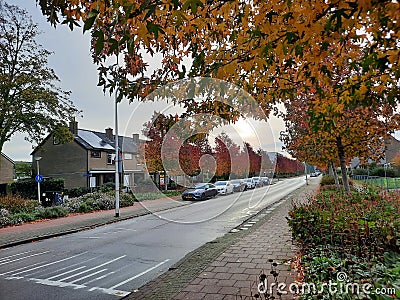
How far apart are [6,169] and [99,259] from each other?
39104mm

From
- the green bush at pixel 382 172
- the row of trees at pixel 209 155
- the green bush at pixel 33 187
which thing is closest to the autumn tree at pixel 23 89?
the green bush at pixel 33 187

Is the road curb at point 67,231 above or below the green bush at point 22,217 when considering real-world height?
below

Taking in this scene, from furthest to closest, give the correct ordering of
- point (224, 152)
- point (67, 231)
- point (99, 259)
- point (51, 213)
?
point (51, 213) → point (67, 231) → point (99, 259) → point (224, 152)

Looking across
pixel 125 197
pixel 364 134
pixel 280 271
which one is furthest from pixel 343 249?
pixel 125 197

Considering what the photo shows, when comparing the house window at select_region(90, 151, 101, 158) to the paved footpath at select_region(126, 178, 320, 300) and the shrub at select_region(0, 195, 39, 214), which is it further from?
the paved footpath at select_region(126, 178, 320, 300)

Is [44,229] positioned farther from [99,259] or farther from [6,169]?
[6,169]

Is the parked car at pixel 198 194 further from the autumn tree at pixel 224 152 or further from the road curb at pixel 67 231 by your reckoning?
the autumn tree at pixel 224 152

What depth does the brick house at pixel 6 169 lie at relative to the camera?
39994mm

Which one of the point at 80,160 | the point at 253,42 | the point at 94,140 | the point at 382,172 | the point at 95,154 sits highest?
the point at 94,140

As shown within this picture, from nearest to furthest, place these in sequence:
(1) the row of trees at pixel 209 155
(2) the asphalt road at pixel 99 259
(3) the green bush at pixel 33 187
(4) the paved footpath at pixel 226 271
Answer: (4) the paved footpath at pixel 226 271 < (2) the asphalt road at pixel 99 259 < (1) the row of trees at pixel 209 155 < (3) the green bush at pixel 33 187

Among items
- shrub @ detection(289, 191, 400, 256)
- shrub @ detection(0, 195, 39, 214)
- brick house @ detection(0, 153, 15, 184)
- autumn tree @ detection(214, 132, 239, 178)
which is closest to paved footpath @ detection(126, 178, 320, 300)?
shrub @ detection(289, 191, 400, 256)

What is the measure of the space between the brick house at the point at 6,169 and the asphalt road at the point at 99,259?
32961 millimetres

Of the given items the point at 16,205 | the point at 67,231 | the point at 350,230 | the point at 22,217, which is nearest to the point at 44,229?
the point at 67,231

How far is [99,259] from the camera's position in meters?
7.72
